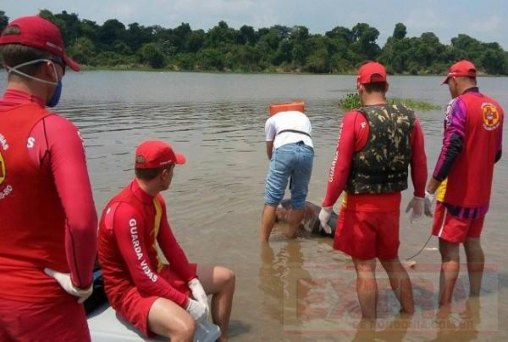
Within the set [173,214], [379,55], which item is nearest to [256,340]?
[173,214]

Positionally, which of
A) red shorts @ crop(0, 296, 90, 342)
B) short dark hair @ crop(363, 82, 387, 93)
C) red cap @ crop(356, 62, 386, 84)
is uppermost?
red cap @ crop(356, 62, 386, 84)

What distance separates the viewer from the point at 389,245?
4.46 m

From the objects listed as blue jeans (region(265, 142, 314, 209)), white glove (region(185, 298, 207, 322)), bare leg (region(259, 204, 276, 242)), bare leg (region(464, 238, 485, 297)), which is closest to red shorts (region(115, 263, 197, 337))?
white glove (region(185, 298, 207, 322))

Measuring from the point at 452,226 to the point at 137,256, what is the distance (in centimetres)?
276

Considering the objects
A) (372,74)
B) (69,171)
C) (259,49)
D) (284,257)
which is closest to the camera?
(69,171)

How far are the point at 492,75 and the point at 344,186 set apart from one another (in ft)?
365

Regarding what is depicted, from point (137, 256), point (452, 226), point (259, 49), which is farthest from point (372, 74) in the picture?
point (259, 49)

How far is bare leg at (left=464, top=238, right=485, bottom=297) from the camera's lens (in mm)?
5074

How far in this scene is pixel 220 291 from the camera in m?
4.20

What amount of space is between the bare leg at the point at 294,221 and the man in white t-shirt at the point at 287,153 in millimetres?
186

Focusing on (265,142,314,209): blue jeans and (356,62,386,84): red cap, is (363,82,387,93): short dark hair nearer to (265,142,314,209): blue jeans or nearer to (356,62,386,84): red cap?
(356,62,386,84): red cap

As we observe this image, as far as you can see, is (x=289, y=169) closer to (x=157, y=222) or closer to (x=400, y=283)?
(x=400, y=283)

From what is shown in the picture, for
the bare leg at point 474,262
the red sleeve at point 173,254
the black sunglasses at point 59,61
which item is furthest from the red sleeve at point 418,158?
the black sunglasses at point 59,61

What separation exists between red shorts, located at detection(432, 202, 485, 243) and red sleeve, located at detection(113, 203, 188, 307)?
2.45 m
